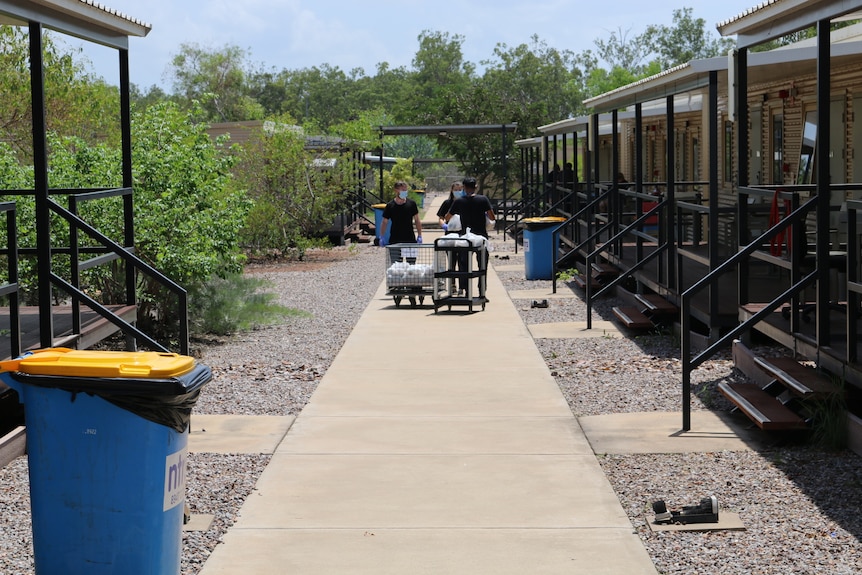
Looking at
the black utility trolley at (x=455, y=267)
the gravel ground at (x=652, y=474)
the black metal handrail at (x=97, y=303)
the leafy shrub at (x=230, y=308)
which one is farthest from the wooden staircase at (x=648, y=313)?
the black metal handrail at (x=97, y=303)

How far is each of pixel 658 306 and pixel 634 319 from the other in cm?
31

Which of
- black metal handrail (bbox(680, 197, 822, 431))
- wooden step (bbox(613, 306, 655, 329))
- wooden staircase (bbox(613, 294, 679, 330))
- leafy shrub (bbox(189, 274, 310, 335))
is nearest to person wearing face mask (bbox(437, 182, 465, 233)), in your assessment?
leafy shrub (bbox(189, 274, 310, 335))

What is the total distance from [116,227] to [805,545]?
776 cm

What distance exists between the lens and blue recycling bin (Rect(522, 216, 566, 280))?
19.8 m

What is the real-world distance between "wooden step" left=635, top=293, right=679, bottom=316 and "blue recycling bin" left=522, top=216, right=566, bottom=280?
646cm

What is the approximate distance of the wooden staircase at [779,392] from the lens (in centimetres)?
759

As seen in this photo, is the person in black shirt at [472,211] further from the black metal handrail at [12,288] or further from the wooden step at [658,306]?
the black metal handrail at [12,288]

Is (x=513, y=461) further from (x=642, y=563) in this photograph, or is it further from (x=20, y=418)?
(x=20, y=418)

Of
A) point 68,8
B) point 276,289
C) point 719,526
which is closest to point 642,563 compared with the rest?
point 719,526

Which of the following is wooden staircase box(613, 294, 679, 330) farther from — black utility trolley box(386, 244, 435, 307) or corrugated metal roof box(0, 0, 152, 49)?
corrugated metal roof box(0, 0, 152, 49)

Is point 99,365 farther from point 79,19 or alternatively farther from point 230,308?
point 230,308

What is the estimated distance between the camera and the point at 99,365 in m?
4.73

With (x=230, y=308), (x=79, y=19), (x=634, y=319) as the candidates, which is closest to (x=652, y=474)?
(x=79, y=19)

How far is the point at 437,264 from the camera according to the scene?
15422mm
